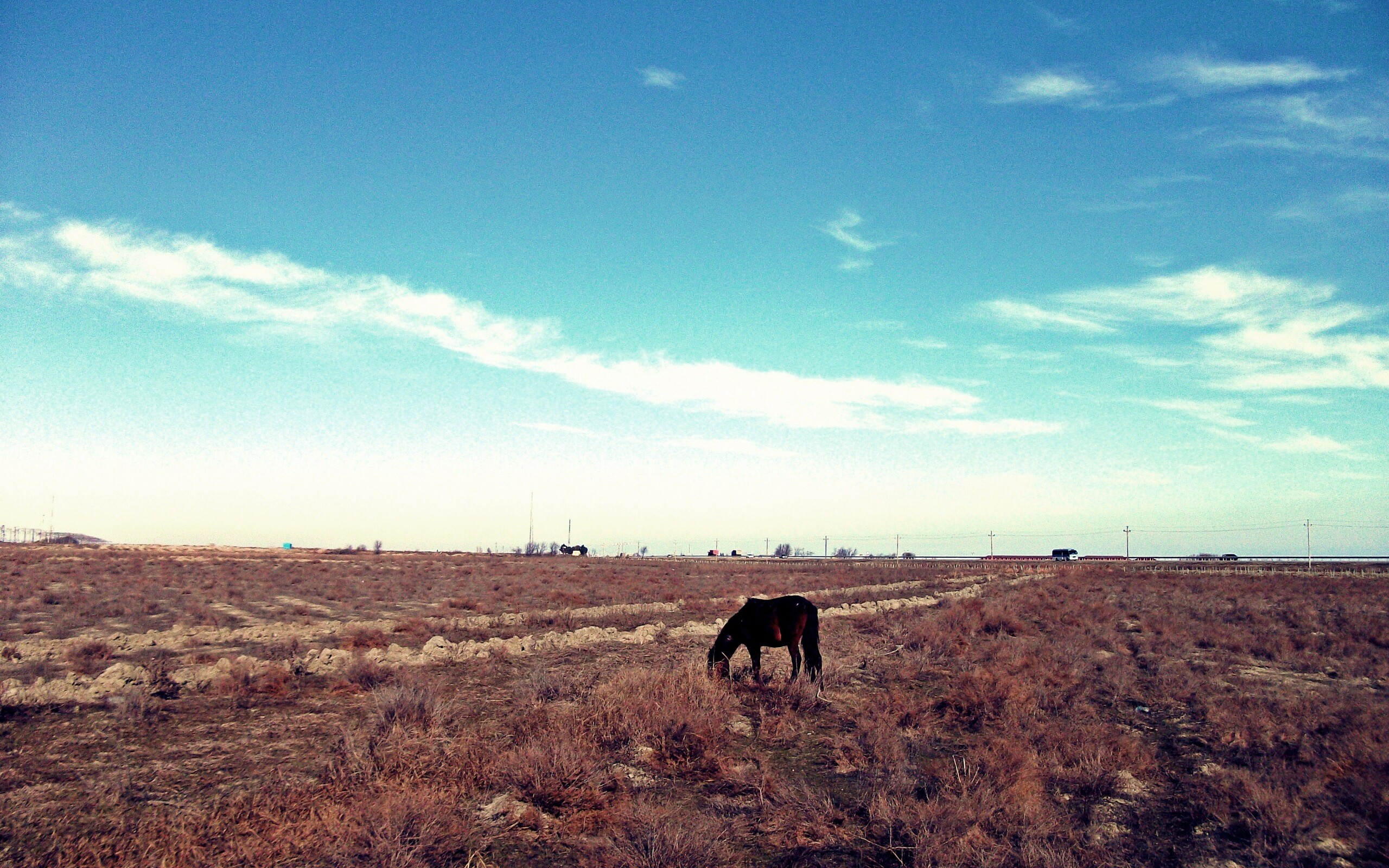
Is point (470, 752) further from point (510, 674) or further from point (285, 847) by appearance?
Result: point (510, 674)

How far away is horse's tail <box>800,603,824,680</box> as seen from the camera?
12.7m

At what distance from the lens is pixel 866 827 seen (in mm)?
6996

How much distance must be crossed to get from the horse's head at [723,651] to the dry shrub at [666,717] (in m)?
1.11

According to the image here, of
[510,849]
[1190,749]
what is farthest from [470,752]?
[1190,749]

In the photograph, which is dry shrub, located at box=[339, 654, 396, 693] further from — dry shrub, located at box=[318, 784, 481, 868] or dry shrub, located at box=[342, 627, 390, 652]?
dry shrub, located at box=[318, 784, 481, 868]

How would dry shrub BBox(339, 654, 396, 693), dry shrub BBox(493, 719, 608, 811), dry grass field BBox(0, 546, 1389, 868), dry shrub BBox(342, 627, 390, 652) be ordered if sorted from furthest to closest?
1. dry shrub BBox(342, 627, 390, 652)
2. dry shrub BBox(339, 654, 396, 693)
3. dry shrub BBox(493, 719, 608, 811)
4. dry grass field BBox(0, 546, 1389, 868)

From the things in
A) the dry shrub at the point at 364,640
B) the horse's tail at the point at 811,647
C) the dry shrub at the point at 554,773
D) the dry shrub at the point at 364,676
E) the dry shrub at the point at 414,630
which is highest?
the horse's tail at the point at 811,647

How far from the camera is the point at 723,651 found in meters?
13.2

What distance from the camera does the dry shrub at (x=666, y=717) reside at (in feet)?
30.0

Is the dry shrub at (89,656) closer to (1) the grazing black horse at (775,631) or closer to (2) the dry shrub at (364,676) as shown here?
(2) the dry shrub at (364,676)

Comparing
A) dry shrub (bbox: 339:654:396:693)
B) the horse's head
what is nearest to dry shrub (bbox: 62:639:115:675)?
dry shrub (bbox: 339:654:396:693)

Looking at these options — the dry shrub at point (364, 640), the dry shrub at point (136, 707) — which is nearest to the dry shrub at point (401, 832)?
the dry shrub at point (136, 707)

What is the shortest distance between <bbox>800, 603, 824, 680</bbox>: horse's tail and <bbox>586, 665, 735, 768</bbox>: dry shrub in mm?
1803

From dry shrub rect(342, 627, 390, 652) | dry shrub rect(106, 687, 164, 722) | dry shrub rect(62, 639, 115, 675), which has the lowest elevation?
dry shrub rect(342, 627, 390, 652)
